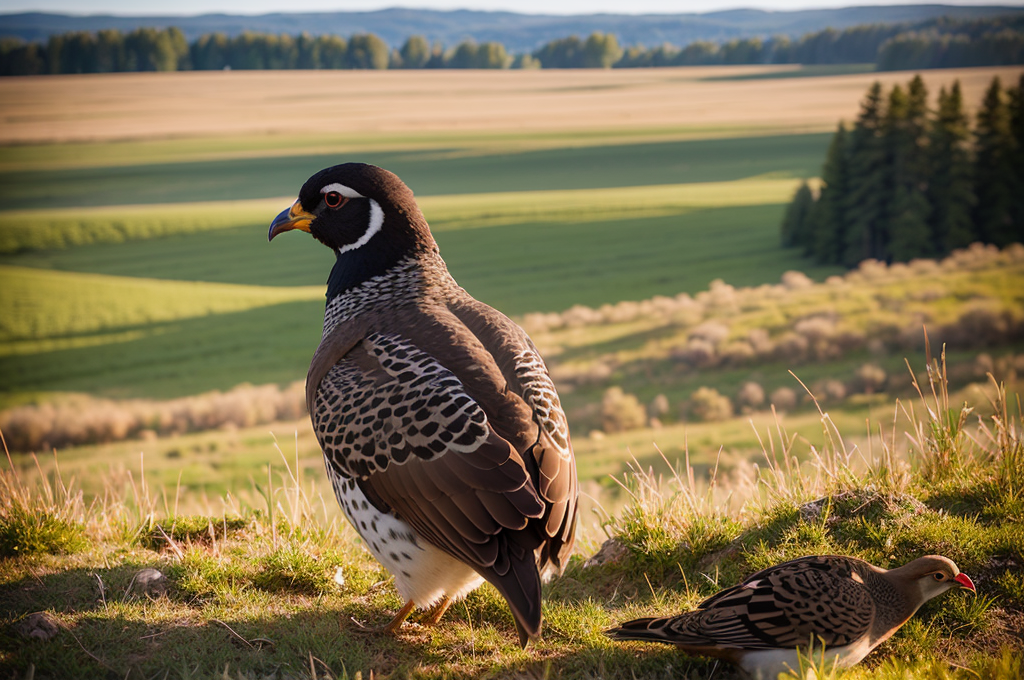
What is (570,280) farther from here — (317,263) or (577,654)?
(577,654)

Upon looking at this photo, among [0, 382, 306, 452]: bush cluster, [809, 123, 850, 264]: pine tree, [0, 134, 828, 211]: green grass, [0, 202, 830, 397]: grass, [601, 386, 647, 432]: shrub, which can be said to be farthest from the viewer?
[0, 134, 828, 211]: green grass

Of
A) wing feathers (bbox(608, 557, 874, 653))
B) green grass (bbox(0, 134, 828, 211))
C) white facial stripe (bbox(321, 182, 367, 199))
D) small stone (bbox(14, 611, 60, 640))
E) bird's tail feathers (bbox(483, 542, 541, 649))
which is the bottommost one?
green grass (bbox(0, 134, 828, 211))

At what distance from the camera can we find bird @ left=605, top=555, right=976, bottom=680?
4836 millimetres

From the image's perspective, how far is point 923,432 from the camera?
8016 mm

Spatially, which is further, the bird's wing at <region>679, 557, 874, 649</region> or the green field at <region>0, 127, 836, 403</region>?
the green field at <region>0, 127, 836, 403</region>

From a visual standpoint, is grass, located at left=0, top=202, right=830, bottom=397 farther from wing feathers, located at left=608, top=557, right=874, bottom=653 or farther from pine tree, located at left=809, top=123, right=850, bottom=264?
wing feathers, located at left=608, top=557, right=874, bottom=653

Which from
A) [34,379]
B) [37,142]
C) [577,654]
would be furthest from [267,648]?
[37,142]

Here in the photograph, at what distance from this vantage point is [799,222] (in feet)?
383

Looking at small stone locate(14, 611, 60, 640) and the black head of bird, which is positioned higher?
the black head of bird

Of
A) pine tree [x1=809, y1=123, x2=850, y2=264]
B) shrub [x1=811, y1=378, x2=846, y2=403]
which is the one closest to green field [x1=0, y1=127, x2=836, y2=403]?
pine tree [x1=809, y1=123, x2=850, y2=264]

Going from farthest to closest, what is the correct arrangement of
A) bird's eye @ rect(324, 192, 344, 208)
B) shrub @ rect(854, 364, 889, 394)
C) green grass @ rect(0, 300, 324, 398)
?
green grass @ rect(0, 300, 324, 398)
shrub @ rect(854, 364, 889, 394)
bird's eye @ rect(324, 192, 344, 208)

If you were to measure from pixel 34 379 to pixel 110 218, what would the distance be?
6042 cm

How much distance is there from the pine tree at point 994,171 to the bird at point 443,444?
108 metres

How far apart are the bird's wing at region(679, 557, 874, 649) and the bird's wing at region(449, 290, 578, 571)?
950 millimetres
